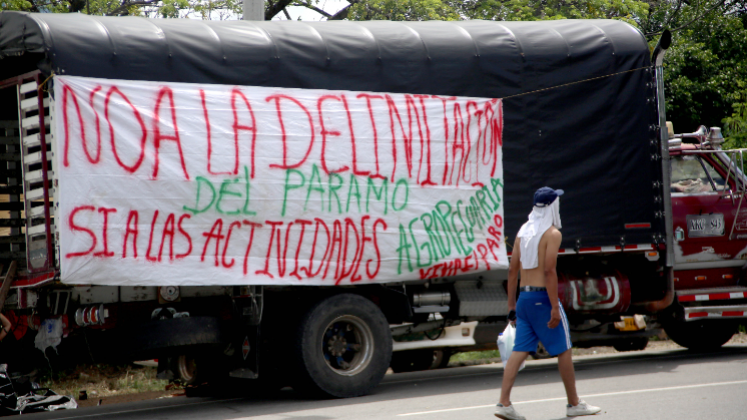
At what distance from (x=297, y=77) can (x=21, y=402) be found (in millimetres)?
4177

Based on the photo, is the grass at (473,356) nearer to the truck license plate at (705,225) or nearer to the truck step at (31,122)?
the truck license plate at (705,225)

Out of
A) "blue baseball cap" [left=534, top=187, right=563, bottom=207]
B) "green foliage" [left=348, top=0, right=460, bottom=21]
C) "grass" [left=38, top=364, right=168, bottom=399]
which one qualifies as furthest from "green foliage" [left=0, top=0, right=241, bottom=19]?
"blue baseball cap" [left=534, top=187, right=563, bottom=207]

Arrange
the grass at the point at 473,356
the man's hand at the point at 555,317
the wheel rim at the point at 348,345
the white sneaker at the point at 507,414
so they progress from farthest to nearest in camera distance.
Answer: the grass at the point at 473,356 → the wheel rim at the point at 348,345 → the man's hand at the point at 555,317 → the white sneaker at the point at 507,414

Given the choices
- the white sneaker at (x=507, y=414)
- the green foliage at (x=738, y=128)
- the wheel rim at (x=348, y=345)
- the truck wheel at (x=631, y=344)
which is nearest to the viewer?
the white sneaker at (x=507, y=414)

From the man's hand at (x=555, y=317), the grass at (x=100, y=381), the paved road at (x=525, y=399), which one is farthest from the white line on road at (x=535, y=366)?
the man's hand at (x=555, y=317)

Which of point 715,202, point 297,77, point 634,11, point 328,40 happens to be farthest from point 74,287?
point 634,11

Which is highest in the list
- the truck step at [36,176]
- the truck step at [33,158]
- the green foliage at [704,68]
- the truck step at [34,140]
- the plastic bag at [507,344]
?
the green foliage at [704,68]

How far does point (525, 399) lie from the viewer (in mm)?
7352

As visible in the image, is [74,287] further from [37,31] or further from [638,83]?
[638,83]

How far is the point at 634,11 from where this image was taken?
16.9m

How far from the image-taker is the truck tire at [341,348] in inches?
297

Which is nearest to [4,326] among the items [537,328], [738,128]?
[537,328]

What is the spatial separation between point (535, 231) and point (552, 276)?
1.21 ft

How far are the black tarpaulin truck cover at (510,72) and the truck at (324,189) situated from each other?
0.02 meters
